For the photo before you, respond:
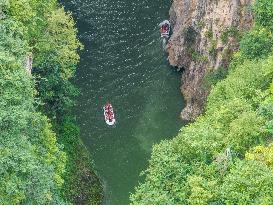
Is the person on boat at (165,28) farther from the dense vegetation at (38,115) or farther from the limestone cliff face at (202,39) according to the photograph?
the dense vegetation at (38,115)

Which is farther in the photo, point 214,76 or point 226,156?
point 214,76

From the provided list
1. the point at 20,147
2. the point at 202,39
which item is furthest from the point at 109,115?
the point at 20,147

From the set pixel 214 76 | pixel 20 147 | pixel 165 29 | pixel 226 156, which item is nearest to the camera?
pixel 226 156

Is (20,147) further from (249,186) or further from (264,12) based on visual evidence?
(264,12)

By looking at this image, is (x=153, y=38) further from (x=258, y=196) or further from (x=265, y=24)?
(x=258, y=196)

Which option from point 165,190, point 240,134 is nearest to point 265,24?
point 240,134

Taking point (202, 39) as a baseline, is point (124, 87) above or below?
above

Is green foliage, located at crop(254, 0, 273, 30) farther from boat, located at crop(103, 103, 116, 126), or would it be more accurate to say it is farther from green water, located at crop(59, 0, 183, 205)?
boat, located at crop(103, 103, 116, 126)
